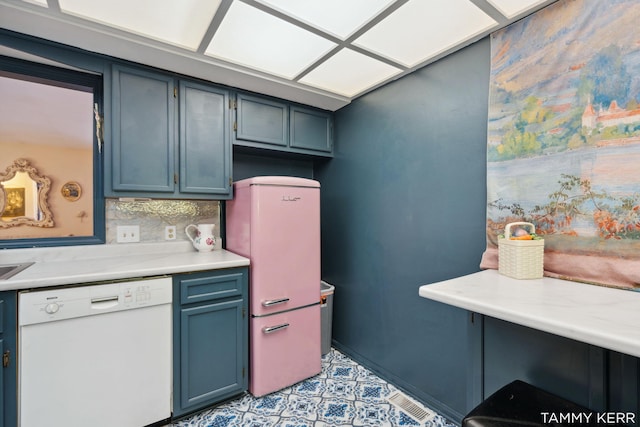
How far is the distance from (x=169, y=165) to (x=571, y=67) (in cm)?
230

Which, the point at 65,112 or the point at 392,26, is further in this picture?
the point at 65,112

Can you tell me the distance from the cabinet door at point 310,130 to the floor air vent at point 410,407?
2048mm

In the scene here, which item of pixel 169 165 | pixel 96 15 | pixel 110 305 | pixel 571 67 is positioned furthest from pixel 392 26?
pixel 110 305

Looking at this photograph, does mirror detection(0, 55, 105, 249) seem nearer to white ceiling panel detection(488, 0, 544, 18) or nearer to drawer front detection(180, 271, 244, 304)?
Result: drawer front detection(180, 271, 244, 304)

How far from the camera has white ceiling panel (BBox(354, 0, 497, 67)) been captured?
4.57ft

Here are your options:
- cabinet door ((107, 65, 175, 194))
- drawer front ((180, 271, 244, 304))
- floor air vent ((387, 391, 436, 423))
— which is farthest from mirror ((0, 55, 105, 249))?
floor air vent ((387, 391, 436, 423))

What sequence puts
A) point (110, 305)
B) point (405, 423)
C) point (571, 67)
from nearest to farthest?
point (571, 67) → point (110, 305) → point (405, 423)

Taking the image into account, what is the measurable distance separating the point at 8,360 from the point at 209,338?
35.8 inches

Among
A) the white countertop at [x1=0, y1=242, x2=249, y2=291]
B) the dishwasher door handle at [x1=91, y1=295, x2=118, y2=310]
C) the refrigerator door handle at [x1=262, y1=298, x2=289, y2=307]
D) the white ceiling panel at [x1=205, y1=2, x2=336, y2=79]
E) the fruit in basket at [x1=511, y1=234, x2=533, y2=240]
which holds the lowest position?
the refrigerator door handle at [x1=262, y1=298, x2=289, y2=307]

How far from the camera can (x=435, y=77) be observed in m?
1.87

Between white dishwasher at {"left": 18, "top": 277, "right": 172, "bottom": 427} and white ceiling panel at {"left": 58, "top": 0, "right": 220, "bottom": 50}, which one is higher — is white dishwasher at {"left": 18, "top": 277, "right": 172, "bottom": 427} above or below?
below

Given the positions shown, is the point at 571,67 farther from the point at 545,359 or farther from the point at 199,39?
the point at 199,39

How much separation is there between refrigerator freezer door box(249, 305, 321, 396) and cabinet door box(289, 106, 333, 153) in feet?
4.58

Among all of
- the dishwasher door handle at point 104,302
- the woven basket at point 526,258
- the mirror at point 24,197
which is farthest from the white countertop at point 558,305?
the mirror at point 24,197
